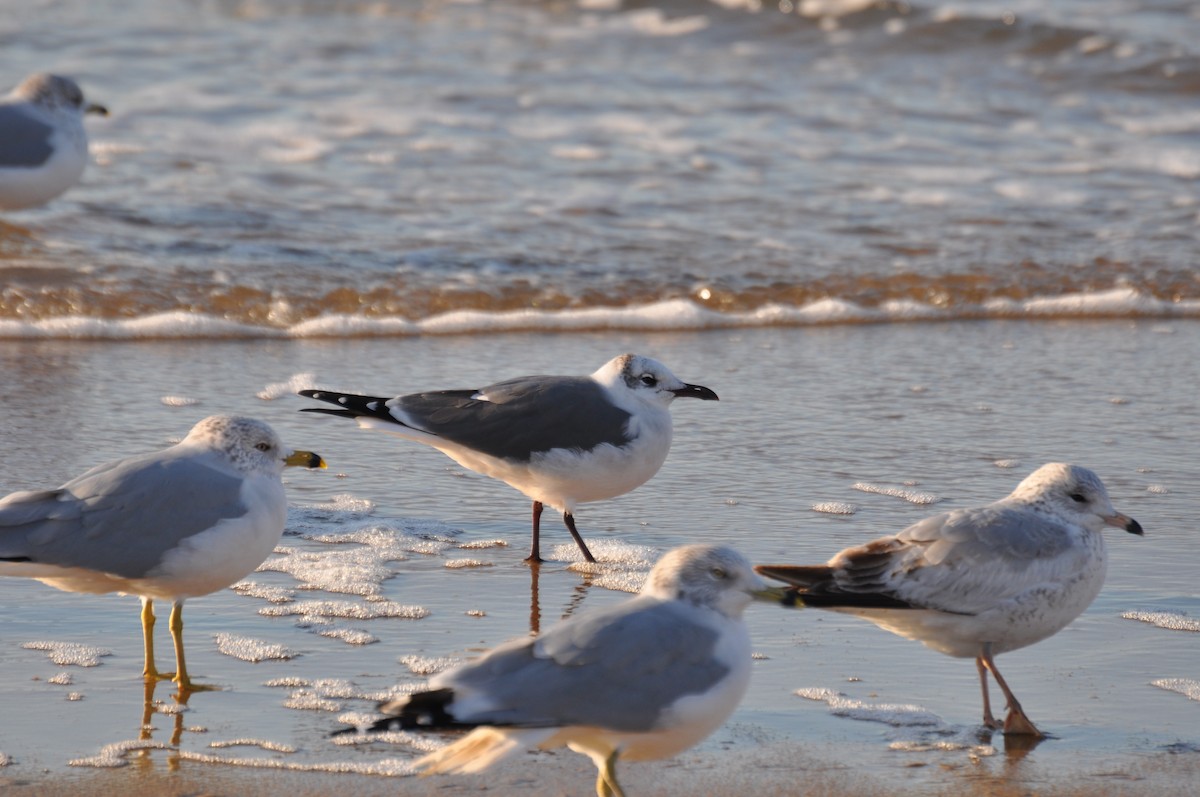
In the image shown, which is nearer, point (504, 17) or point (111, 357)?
point (111, 357)

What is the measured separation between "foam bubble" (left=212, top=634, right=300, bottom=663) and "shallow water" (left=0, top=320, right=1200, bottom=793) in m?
0.02

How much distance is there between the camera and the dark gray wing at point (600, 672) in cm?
350

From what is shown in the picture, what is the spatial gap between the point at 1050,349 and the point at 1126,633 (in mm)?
3966

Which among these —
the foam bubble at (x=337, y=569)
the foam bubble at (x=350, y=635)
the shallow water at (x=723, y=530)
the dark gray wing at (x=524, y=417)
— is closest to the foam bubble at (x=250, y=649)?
the shallow water at (x=723, y=530)

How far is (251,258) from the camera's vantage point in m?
10.3

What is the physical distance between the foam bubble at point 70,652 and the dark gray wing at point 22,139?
637cm

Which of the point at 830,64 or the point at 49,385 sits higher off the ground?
the point at 830,64

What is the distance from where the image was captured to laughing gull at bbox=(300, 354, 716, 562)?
5898 millimetres

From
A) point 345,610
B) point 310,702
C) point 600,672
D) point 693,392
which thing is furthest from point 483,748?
point 693,392

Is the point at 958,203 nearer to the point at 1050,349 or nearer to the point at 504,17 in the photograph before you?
the point at 1050,349

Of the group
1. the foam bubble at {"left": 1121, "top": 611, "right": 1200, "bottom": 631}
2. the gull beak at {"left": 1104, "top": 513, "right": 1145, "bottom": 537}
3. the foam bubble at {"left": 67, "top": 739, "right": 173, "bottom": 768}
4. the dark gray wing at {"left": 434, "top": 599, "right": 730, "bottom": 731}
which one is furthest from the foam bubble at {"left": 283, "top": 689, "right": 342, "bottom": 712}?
the foam bubble at {"left": 1121, "top": 611, "right": 1200, "bottom": 631}

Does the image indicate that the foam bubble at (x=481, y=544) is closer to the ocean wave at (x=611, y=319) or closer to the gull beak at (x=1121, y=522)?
the gull beak at (x=1121, y=522)

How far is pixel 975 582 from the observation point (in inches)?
179

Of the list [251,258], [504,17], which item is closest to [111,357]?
[251,258]
